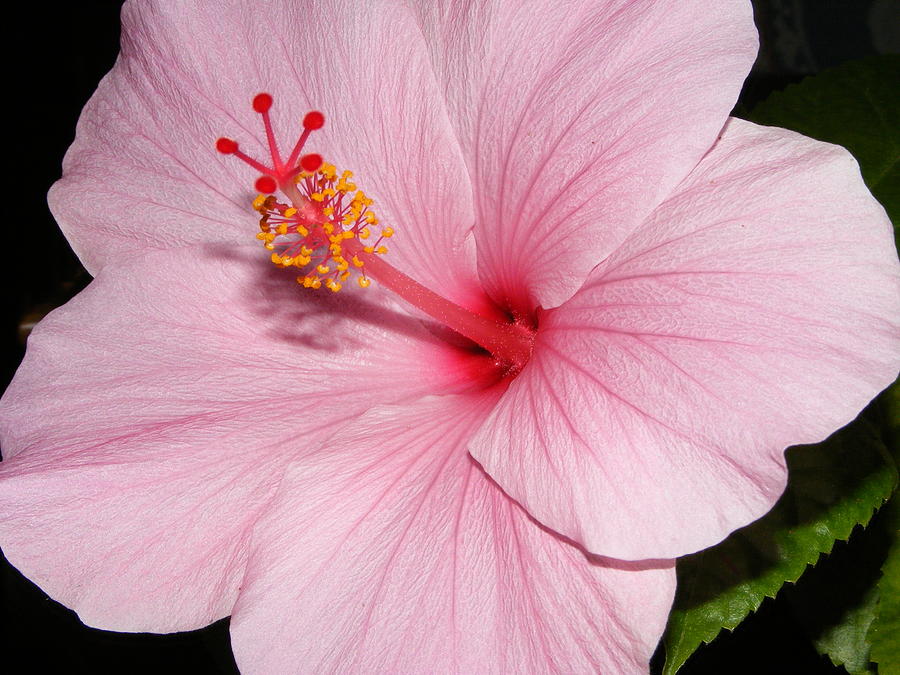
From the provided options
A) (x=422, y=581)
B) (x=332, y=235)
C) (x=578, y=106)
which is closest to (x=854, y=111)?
(x=578, y=106)

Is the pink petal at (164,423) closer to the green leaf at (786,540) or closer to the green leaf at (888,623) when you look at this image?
the green leaf at (786,540)

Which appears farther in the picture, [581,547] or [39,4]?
[39,4]

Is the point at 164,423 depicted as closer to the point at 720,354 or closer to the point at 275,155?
the point at 275,155

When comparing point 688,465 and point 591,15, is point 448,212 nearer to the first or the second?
point 591,15

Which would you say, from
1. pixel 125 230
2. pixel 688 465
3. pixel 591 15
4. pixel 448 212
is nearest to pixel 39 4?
pixel 125 230

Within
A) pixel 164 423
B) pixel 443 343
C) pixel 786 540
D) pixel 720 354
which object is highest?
pixel 720 354

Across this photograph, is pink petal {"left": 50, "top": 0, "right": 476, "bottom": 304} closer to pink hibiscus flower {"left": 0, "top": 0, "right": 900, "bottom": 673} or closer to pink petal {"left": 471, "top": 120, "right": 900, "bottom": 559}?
pink hibiscus flower {"left": 0, "top": 0, "right": 900, "bottom": 673}

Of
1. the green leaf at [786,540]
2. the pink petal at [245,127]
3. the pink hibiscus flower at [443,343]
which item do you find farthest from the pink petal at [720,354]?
the green leaf at [786,540]
